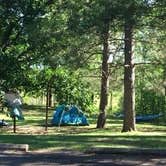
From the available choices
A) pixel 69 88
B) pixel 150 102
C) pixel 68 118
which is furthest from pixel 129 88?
pixel 150 102

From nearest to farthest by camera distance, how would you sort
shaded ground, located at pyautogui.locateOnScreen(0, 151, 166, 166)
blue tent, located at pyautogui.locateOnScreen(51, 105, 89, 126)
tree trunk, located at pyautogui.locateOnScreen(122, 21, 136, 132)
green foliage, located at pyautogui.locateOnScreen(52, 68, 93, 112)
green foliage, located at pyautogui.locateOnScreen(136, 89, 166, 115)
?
1. shaded ground, located at pyautogui.locateOnScreen(0, 151, 166, 166)
2. green foliage, located at pyautogui.locateOnScreen(52, 68, 93, 112)
3. tree trunk, located at pyautogui.locateOnScreen(122, 21, 136, 132)
4. blue tent, located at pyautogui.locateOnScreen(51, 105, 89, 126)
5. green foliage, located at pyautogui.locateOnScreen(136, 89, 166, 115)

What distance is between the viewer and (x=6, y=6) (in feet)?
75.9

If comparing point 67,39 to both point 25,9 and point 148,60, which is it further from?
point 148,60

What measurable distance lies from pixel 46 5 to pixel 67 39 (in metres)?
4.13

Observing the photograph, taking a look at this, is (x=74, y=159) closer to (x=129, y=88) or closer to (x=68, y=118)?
(x=129, y=88)

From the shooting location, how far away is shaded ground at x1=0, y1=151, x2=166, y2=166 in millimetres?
11406

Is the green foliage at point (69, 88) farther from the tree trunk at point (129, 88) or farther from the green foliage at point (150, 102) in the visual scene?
the green foliage at point (150, 102)

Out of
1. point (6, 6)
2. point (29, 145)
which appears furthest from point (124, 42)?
point (29, 145)

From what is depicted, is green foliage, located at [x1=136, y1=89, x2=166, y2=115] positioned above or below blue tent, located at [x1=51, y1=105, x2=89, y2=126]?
above

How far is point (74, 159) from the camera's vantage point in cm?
1196

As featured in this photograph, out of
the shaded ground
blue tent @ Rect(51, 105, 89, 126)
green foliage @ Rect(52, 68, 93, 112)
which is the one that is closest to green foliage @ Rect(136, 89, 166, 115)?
blue tent @ Rect(51, 105, 89, 126)

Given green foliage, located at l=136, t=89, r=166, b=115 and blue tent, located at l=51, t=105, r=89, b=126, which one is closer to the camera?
blue tent, located at l=51, t=105, r=89, b=126

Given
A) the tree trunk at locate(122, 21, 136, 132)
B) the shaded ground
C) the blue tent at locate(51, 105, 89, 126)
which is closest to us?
the shaded ground

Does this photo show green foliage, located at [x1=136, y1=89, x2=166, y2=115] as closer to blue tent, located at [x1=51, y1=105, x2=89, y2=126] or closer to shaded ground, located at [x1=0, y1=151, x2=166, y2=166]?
blue tent, located at [x1=51, y1=105, x2=89, y2=126]
